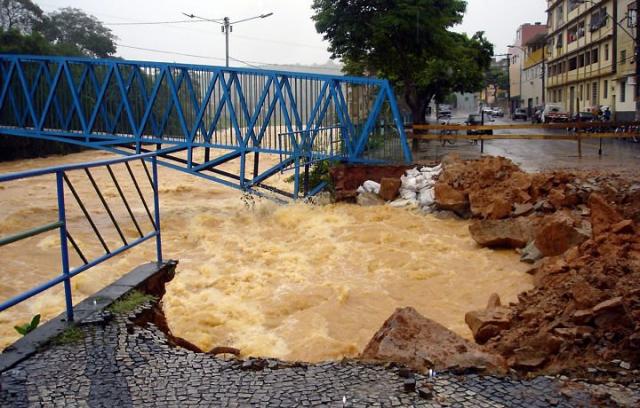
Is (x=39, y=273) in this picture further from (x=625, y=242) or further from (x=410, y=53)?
(x=410, y=53)

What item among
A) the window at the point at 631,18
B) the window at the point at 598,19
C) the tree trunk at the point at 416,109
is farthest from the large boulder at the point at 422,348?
the window at the point at 598,19

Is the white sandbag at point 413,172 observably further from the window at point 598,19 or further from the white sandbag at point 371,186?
the window at point 598,19

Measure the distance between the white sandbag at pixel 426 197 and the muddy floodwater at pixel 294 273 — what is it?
1.23 feet

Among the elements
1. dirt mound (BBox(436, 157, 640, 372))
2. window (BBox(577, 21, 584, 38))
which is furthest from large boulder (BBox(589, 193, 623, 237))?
window (BBox(577, 21, 584, 38))

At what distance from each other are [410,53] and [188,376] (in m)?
19.0

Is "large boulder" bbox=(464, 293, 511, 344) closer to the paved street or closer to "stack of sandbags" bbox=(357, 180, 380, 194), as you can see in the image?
"stack of sandbags" bbox=(357, 180, 380, 194)

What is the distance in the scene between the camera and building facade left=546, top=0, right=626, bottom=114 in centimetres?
3766

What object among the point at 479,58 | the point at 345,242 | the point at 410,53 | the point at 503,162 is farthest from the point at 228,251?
the point at 479,58

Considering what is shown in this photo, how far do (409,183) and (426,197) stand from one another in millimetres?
Result: 782

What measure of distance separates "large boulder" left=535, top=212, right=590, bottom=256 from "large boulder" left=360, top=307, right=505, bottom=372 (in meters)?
4.84

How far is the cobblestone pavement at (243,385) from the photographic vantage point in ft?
11.5

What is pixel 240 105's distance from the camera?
15828mm

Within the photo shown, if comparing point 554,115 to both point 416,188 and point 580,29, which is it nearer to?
point 580,29

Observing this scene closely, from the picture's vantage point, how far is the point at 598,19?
40.1 metres
